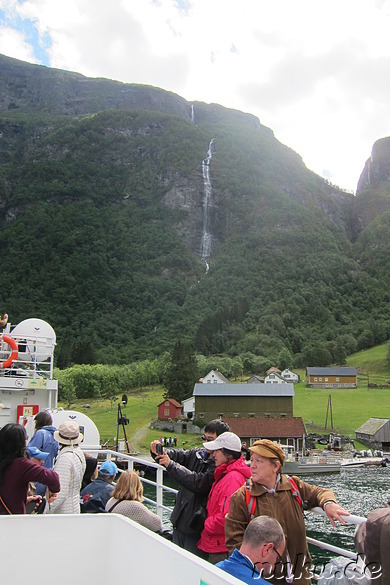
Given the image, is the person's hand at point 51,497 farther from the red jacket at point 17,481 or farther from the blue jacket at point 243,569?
the blue jacket at point 243,569

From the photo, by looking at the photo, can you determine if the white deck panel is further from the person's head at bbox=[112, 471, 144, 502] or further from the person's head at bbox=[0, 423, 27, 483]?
the person's head at bbox=[112, 471, 144, 502]

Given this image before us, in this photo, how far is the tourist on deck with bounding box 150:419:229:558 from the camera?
4633 mm

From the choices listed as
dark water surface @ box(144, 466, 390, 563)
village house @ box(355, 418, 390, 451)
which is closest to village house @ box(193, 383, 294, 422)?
village house @ box(355, 418, 390, 451)

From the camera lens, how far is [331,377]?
84.4 metres

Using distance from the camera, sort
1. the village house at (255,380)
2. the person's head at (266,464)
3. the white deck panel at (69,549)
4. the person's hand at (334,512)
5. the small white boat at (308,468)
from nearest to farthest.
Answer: the white deck panel at (69,549) → the person's hand at (334,512) → the person's head at (266,464) → the small white boat at (308,468) → the village house at (255,380)

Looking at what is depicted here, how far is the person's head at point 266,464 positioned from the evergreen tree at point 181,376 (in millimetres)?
68474

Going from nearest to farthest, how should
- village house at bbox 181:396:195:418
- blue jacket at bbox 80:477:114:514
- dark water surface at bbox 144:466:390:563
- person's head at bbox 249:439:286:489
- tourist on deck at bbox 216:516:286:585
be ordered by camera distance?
1. tourist on deck at bbox 216:516:286:585
2. person's head at bbox 249:439:286:489
3. blue jacket at bbox 80:477:114:514
4. dark water surface at bbox 144:466:390:563
5. village house at bbox 181:396:195:418

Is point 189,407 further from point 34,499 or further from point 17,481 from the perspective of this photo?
point 17,481

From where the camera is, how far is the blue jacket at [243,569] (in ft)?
8.91

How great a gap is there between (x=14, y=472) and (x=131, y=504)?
1157 mm

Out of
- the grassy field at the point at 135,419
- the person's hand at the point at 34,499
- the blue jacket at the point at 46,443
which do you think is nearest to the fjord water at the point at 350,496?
the blue jacket at the point at 46,443

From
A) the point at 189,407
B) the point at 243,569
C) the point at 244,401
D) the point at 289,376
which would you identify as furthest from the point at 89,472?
the point at 289,376

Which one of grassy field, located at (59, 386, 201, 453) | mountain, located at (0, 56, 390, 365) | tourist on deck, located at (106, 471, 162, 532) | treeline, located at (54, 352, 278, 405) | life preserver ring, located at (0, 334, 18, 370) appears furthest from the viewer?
mountain, located at (0, 56, 390, 365)

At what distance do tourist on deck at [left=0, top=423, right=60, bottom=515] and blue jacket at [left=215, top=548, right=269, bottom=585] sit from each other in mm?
2308
